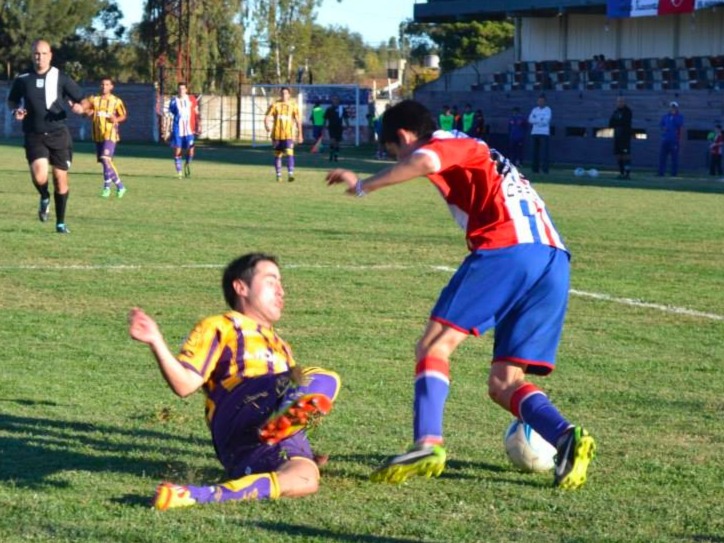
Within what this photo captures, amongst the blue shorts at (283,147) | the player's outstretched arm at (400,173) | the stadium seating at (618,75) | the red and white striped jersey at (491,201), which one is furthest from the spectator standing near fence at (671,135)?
the player's outstretched arm at (400,173)

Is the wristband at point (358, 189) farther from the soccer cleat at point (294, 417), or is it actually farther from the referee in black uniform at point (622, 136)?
the referee in black uniform at point (622, 136)

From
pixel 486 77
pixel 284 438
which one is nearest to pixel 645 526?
pixel 284 438

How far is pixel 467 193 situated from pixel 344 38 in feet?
419

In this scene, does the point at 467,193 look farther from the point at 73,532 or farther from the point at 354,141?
the point at 354,141

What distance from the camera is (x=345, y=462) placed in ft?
19.8

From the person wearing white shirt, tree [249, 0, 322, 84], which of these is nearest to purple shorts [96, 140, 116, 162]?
the person wearing white shirt

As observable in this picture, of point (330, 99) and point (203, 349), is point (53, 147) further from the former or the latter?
point (330, 99)

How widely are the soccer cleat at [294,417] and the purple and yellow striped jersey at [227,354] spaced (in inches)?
9.9

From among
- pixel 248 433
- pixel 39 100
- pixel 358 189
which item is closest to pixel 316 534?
pixel 248 433

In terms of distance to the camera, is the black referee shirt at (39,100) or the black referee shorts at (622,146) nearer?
the black referee shirt at (39,100)

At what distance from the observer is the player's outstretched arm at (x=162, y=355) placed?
4832mm

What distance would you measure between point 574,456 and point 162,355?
170 cm

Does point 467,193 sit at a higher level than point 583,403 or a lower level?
higher

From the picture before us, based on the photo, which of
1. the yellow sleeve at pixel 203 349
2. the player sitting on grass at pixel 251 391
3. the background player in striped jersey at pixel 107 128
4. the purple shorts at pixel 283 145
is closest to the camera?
the player sitting on grass at pixel 251 391
